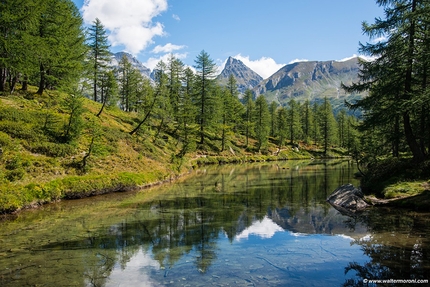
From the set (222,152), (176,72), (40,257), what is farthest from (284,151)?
(40,257)

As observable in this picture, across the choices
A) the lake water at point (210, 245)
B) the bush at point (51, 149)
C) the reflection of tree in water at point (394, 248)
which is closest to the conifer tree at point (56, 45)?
the bush at point (51, 149)

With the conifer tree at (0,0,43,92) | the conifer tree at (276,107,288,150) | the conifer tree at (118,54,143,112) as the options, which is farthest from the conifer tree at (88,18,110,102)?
the conifer tree at (276,107,288,150)

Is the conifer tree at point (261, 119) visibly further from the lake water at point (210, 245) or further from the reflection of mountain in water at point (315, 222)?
the reflection of mountain in water at point (315, 222)

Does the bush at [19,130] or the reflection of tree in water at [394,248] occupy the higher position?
the bush at [19,130]

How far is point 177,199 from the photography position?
21297 millimetres

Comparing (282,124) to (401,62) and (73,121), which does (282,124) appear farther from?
(73,121)

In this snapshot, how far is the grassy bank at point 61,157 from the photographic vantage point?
1947 cm

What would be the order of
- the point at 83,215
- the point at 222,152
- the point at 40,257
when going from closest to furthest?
the point at 40,257 → the point at 83,215 → the point at 222,152

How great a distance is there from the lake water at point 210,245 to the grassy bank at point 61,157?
2.24m

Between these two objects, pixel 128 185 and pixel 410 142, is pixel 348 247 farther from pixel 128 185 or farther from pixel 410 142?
pixel 128 185

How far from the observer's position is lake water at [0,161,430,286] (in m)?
8.48

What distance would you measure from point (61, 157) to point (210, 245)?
18.7 m

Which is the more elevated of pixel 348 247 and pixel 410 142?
pixel 410 142

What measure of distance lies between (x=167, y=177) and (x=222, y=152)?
1215 inches
